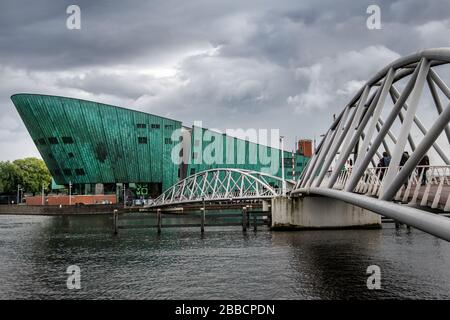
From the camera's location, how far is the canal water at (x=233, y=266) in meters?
19.2

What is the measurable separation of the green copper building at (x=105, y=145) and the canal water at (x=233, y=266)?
7361 centimetres

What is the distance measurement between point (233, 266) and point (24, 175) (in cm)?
12977

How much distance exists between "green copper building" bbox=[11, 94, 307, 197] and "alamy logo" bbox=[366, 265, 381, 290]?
300 feet

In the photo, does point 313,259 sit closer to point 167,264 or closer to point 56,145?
point 167,264

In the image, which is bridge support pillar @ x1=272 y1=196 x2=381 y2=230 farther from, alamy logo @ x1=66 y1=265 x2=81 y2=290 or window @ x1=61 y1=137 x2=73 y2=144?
window @ x1=61 y1=137 x2=73 y2=144

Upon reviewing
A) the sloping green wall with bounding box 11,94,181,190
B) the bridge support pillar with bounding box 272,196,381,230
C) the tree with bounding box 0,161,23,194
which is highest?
the sloping green wall with bounding box 11,94,181,190

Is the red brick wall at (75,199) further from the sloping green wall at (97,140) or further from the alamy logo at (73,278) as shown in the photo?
the alamy logo at (73,278)

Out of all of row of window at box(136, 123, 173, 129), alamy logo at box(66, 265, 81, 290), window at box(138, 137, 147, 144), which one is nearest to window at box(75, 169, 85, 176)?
window at box(138, 137, 147, 144)

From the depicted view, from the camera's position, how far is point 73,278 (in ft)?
73.1

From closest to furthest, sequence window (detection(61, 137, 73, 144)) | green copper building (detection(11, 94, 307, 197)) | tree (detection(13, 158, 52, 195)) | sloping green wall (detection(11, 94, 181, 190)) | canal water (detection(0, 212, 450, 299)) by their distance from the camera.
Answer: canal water (detection(0, 212, 450, 299)) → sloping green wall (detection(11, 94, 181, 190)) → green copper building (detection(11, 94, 307, 197)) → window (detection(61, 137, 73, 144)) → tree (detection(13, 158, 52, 195))

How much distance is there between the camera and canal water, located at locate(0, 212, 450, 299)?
19.2 meters

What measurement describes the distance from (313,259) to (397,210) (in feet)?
49.4

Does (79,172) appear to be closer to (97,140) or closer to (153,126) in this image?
(97,140)

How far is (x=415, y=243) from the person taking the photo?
34281mm
